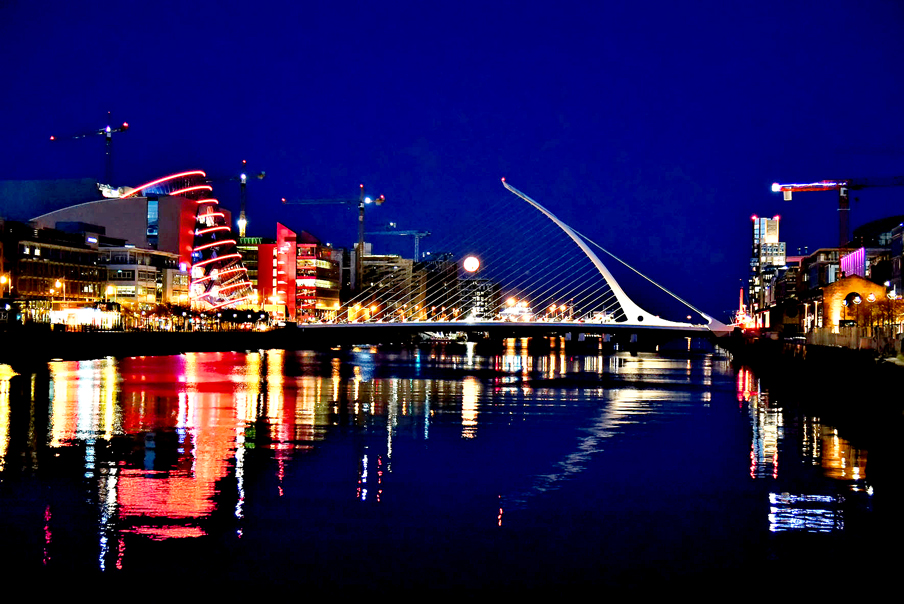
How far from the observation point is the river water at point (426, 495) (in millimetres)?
10969

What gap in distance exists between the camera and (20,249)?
97.5 meters

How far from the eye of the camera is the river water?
1097 centimetres

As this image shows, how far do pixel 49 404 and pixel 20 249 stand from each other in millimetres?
74523

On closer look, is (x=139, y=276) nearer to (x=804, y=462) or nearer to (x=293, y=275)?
(x=293, y=275)

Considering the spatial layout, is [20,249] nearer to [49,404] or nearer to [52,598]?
[49,404]

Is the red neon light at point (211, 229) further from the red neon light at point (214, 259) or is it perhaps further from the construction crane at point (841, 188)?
the construction crane at point (841, 188)

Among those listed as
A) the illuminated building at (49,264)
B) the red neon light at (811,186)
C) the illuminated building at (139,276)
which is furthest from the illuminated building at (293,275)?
the red neon light at (811,186)

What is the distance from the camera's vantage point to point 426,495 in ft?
48.8

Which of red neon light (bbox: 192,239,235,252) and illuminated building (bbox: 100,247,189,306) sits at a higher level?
red neon light (bbox: 192,239,235,252)

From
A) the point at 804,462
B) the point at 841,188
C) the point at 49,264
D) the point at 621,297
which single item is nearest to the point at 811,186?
the point at 841,188

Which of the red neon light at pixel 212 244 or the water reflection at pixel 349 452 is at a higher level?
the red neon light at pixel 212 244

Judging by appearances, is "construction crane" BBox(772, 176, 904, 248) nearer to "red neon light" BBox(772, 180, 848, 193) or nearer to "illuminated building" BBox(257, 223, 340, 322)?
"red neon light" BBox(772, 180, 848, 193)

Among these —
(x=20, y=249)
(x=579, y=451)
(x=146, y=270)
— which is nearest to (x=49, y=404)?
(x=579, y=451)

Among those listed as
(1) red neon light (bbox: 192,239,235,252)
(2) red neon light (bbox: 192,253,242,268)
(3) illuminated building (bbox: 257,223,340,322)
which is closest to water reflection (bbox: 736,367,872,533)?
(2) red neon light (bbox: 192,253,242,268)
